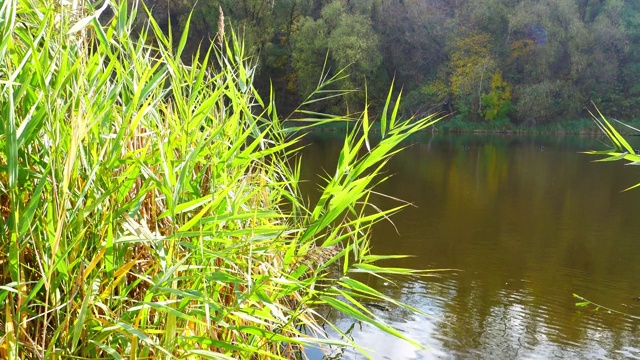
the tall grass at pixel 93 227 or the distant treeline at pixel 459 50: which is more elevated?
the distant treeline at pixel 459 50

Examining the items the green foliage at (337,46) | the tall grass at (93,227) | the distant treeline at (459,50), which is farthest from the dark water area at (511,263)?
the distant treeline at (459,50)

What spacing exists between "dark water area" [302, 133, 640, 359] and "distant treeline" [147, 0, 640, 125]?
15.8 meters

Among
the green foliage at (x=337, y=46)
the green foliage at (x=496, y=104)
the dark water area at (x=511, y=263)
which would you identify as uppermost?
the green foliage at (x=337, y=46)

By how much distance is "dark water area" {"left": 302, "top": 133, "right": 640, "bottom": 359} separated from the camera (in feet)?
15.4

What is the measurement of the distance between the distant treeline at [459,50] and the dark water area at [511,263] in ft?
52.0

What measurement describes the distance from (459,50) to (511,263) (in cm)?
2849

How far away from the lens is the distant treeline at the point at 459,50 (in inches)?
1200

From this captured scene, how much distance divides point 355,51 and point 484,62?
23.3ft

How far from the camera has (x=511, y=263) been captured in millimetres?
7148

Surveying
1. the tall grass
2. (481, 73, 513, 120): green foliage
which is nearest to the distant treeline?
(481, 73, 513, 120): green foliage

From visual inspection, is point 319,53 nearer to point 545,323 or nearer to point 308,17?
point 308,17

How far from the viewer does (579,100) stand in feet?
102

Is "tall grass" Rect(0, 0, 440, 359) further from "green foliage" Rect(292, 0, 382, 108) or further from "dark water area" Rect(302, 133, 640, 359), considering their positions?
"green foliage" Rect(292, 0, 382, 108)

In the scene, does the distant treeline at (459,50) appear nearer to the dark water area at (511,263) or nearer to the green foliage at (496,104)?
the green foliage at (496,104)
